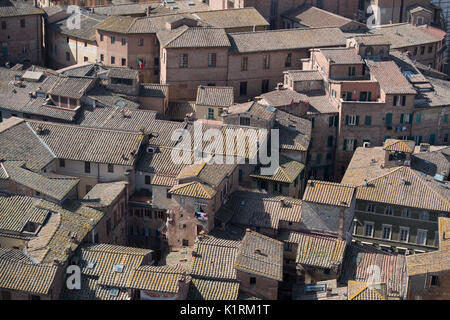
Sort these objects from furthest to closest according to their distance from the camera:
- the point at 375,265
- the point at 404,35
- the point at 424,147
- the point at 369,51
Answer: the point at 404,35
the point at 369,51
the point at 424,147
the point at 375,265

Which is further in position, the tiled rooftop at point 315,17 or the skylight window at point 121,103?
the tiled rooftop at point 315,17

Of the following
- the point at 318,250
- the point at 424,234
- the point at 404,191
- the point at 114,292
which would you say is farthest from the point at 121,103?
the point at 424,234

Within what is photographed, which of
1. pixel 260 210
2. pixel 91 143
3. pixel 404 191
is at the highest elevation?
pixel 91 143

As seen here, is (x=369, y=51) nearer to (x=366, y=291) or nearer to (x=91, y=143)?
(x=91, y=143)

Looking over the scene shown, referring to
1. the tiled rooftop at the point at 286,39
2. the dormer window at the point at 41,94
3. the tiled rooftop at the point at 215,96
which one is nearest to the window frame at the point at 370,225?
the tiled rooftop at the point at 215,96

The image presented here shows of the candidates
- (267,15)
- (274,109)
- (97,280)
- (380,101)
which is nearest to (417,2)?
(267,15)

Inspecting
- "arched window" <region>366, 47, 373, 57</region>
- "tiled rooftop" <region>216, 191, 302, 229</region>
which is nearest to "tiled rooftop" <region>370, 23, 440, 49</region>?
"arched window" <region>366, 47, 373, 57</region>

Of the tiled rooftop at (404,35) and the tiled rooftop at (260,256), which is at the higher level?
the tiled rooftop at (404,35)

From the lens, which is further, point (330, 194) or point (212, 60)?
point (212, 60)

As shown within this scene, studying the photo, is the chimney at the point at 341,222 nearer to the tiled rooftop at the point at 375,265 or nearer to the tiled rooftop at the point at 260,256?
the tiled rooftop at the point at 375,265

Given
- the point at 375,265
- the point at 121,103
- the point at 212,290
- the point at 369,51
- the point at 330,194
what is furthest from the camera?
the point at 369,51

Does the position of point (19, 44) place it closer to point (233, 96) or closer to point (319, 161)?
point (233, 96)
